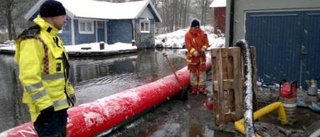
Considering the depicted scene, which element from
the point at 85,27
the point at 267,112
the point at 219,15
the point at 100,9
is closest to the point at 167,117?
the point at 267,112

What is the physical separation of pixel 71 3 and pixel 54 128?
25.9 meters

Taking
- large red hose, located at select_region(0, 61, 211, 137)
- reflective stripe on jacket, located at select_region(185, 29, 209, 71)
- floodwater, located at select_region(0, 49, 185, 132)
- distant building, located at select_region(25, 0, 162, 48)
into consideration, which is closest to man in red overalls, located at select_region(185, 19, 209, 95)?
reflective stripe on jacket, located at select_region(185, 29, 209, 71)

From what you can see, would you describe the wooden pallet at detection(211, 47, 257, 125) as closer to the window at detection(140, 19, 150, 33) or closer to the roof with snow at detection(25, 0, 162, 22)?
the roof with snow at detection(25, 0, 162, 22)

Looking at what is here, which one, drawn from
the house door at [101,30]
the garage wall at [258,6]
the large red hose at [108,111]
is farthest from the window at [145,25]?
the large red hose at [108,111]

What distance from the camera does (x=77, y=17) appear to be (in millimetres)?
25484

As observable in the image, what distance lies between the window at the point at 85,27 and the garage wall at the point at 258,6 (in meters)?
20.1

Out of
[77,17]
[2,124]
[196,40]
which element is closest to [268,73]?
[196,40]

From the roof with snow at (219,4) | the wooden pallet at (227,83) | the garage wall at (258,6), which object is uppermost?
the roof with snow at (219,4)

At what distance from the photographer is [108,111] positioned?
17.4 feet

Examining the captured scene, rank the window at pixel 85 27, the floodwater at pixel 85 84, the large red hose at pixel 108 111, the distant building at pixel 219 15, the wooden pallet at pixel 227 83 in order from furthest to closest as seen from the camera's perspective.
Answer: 1. the distant building at pixel 219 15
2. the window at pixel 85 27
3. the floodwater at pixel 85 84
4. the wooden pallet at pixel 227 83
5. the large red hose at pixel 108 111

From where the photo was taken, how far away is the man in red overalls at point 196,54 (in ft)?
26.6

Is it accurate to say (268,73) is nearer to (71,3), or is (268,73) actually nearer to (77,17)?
(77,17)

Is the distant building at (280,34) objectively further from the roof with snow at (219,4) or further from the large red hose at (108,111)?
the roof with snow at (219,4)

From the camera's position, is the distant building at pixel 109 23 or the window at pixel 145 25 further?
the window at pixel 145 25
